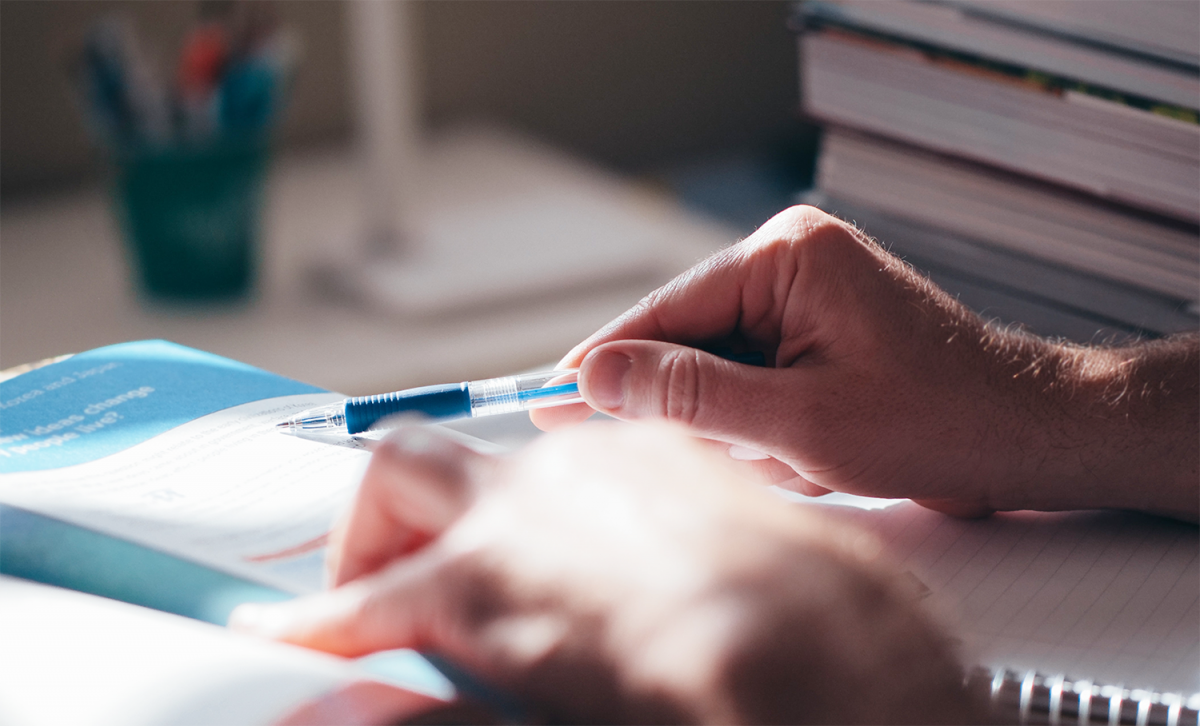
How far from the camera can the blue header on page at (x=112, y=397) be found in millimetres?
455

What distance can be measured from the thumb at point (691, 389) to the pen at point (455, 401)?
0.05ft

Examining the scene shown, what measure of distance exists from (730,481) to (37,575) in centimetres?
24

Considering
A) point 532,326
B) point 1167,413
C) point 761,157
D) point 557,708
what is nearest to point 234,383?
point 557,708

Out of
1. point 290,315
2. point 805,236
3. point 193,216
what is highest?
point 805,236

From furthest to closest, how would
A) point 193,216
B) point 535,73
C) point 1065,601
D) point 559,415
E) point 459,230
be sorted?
point 535,73, point 459,230, point 193,216, point 559,415, point 1065,601

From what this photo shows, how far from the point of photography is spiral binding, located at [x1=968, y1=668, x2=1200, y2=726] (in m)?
0.34

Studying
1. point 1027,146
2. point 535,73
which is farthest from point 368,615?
point 535,73

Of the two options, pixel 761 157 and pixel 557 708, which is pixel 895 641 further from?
pixel 761 157

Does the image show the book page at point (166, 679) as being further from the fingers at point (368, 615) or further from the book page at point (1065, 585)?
the book page at point (1065, 585)

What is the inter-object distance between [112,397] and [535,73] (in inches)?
47.5

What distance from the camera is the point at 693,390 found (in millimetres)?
477

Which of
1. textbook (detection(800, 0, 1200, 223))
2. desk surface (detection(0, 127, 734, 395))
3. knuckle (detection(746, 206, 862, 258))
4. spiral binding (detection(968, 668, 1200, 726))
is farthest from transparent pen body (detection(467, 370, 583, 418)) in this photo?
desk surface (detection(0, 127, 734, 395))

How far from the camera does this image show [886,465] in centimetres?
50

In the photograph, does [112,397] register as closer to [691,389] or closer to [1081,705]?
[691,389]
